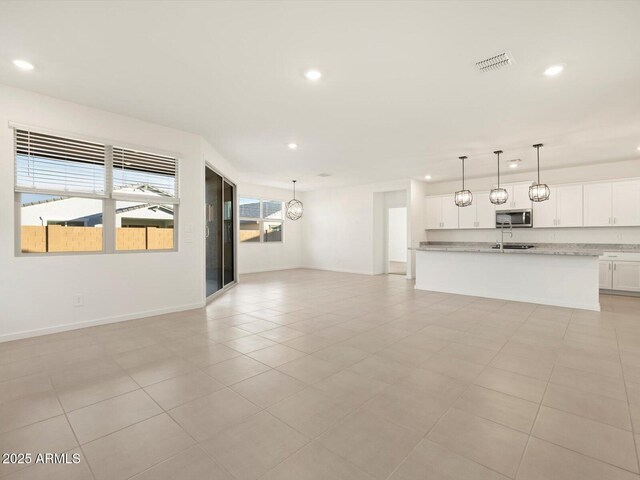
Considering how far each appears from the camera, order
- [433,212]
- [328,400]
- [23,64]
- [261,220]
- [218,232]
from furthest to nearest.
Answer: [261,220], [433,212], [218,232], [23,64], [328,400]

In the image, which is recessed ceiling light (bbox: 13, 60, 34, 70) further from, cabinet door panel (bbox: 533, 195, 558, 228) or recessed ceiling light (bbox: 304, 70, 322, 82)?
cabinet door panel (bbox: 533, 195, 558, 228)

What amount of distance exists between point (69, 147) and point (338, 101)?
11.1 ft

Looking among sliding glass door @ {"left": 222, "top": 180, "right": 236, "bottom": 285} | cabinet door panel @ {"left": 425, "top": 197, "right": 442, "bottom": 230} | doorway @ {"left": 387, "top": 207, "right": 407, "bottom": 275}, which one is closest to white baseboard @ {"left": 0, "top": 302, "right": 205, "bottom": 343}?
sliding glass door @ {"left": 222, "top": 180, "right": 236, "bottom": 285}

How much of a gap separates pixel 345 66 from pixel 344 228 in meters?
7.01

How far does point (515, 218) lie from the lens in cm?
720

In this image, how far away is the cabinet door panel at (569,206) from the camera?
6.56m

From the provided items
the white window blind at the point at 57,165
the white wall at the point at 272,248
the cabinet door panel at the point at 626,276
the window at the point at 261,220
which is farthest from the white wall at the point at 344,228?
the white window blind at the point at 57,165

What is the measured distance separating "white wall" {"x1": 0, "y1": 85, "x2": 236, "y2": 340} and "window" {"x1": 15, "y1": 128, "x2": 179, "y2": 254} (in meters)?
0.12

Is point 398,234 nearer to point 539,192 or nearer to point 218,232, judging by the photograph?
point 539,192

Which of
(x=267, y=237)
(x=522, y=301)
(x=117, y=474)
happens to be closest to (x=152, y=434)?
→ (x=117, y=474)

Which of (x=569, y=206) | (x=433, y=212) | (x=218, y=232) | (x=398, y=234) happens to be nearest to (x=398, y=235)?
(x=398, y=234)

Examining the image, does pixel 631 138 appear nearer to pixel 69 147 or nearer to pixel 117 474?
pixel 117 474

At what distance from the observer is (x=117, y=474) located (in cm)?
149

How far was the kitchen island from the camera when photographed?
487 centimetres
